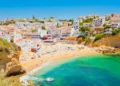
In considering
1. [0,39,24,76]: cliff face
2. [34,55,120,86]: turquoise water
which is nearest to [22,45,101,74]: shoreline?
[34,55,120,86]: turquoise water

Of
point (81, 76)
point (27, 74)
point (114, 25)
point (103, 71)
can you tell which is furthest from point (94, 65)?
point (114, 25)

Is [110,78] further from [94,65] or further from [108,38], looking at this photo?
[108,38]

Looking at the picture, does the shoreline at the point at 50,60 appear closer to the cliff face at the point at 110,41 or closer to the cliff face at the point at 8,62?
the cliff face at the point at 8,62

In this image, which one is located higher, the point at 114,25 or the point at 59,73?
the point at 114,25

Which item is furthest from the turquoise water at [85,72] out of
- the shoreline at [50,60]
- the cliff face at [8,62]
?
the cliff face at [8,62]

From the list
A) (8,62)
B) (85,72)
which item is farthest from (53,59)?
(8,62)

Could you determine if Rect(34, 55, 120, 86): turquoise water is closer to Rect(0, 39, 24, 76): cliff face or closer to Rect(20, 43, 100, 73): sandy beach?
Rect(20, 43, 100, 73): sandy beach
